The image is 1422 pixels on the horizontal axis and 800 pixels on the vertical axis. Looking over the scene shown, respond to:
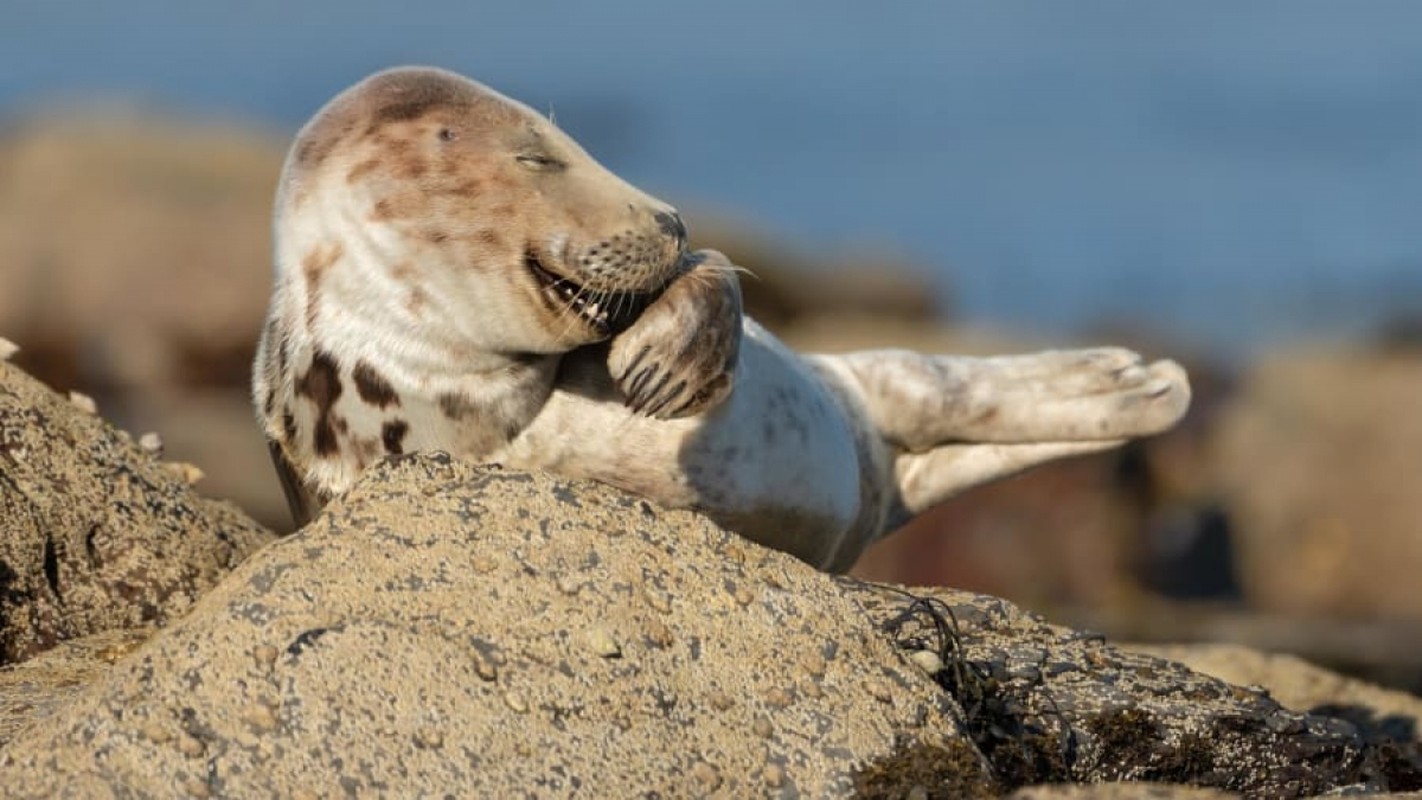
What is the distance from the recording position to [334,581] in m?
5.40

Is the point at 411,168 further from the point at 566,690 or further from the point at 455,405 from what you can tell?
the point at 566,690

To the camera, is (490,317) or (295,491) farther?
(295,491)

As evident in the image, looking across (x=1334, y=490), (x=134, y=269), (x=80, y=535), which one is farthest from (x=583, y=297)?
(x=134, y=269)

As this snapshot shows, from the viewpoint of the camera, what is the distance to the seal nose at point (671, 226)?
21.7 feet

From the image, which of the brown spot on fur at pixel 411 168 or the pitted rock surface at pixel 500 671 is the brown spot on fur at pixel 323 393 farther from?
the pitted rock surface at pixel 500 671

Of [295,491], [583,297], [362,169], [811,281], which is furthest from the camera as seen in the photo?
[811,281]

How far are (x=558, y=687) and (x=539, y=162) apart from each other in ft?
6.08

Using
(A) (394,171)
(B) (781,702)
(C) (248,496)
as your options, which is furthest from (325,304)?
(C) (248,496)

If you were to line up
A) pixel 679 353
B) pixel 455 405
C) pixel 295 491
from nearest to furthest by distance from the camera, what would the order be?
pixel 679 353
pixel 455 405
pixel 295 491

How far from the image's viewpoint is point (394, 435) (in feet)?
22.0

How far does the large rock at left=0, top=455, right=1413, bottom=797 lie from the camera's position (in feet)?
16.6

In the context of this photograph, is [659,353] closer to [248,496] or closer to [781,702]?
[781,702]

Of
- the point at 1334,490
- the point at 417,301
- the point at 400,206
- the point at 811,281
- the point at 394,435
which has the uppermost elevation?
the point at 400,206

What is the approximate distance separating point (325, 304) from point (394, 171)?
396mm
